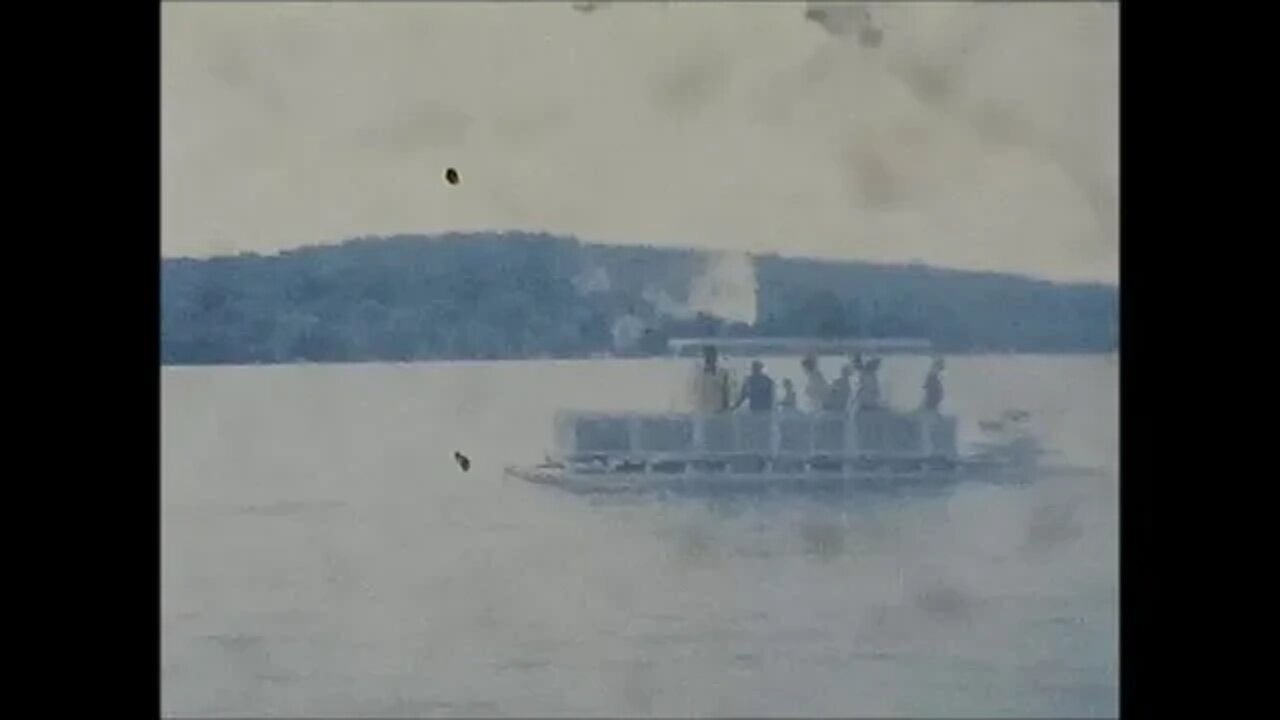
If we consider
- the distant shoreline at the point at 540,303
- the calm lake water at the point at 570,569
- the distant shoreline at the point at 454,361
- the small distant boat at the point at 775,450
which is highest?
the distant shoreline at the point at 540,303

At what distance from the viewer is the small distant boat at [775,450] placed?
0.78m

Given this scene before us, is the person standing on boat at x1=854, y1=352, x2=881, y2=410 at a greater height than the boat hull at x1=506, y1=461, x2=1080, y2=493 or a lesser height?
greater

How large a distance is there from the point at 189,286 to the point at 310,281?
0.06m

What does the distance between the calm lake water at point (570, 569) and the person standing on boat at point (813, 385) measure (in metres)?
0.01

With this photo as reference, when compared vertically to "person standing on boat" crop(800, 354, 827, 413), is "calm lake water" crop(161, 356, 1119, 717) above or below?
below

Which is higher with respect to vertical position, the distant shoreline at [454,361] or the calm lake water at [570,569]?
the distant shoreline at [454,361]

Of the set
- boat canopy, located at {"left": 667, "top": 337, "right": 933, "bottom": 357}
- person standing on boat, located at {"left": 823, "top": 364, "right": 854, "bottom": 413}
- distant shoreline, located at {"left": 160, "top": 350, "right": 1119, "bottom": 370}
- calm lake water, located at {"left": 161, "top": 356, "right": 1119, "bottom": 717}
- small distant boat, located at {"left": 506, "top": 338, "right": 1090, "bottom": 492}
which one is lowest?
calm lake water, located at {"left": 161, "top": 356, "right": 1119, "bottom": 717}

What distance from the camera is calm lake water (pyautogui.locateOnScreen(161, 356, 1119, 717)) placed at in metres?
0.76

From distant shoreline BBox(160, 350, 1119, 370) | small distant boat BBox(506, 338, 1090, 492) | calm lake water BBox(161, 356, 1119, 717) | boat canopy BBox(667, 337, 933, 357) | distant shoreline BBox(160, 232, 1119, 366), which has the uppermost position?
distant shoreline BBox(160, 232, 1119, 366)

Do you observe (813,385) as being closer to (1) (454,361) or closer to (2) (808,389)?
(2) (808,389)

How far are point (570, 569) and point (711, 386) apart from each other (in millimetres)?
112

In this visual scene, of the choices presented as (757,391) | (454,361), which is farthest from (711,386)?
(454,361)

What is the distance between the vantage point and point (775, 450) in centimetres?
79

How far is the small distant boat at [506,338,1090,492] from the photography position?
78 cm
